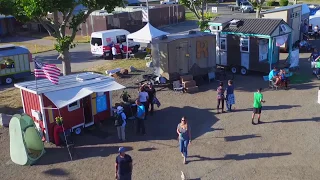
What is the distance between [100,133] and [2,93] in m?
10.1

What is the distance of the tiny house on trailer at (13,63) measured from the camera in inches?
987

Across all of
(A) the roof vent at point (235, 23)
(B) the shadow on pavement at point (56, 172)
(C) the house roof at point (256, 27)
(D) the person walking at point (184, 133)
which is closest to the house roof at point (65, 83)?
(B) the shadow on pavement at point (56, 172)

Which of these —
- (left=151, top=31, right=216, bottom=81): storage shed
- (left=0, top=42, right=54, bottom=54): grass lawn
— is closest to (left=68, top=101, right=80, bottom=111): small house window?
(left=151, top=31, right=216, bottom=81): storage shed

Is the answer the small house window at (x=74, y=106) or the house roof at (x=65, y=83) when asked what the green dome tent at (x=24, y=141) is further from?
the small house window at (x=74, y=106)

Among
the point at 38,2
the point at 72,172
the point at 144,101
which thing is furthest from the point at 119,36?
the point at 72,172

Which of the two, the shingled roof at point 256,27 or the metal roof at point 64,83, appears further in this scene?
the shingled roof at point 256,27

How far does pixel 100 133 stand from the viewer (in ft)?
52.0

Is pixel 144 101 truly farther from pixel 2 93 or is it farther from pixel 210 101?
pixel 2 93

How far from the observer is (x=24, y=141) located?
13.3m

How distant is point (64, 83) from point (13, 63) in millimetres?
11732

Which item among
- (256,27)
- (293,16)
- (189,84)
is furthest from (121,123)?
(293,16)

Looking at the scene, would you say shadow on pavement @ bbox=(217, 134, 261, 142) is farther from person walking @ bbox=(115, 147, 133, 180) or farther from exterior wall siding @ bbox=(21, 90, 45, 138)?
exterior wall siding @ bbox=(21, 90, 45, 138)

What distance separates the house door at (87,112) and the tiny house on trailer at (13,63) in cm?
1145

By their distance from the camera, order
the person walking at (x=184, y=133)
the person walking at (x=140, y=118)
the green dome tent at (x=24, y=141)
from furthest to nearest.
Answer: the person walking at (x=140, y=118), the green dome tent at (x=24, y=141), the person walking at (x=184, y=133)
